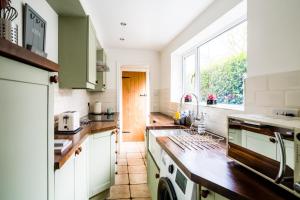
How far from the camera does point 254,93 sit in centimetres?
135

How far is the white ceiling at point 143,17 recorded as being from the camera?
→ 209cm

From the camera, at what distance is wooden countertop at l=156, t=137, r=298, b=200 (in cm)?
73

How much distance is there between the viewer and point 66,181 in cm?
127

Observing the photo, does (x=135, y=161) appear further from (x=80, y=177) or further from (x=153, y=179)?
(x=80, y=177)

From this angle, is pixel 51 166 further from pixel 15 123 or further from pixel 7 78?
pixel 7 78

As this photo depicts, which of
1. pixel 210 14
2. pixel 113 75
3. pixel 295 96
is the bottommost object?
pixel 295 96

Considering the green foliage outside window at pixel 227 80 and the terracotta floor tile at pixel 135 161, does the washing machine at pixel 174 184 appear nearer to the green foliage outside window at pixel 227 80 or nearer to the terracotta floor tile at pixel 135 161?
the green foliage outside window at pixel 227 80

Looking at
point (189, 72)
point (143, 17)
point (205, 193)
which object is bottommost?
point (205, 193)

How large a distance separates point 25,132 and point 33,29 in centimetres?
116

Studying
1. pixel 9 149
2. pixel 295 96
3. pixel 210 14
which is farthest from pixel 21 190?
pixel 210 14

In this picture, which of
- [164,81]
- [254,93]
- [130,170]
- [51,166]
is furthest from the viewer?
[164,81]

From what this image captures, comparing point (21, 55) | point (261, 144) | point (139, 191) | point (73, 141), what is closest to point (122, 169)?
point (139, 191)

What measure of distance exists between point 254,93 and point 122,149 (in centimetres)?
356

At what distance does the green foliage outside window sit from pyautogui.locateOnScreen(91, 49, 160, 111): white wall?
71.0 inches
